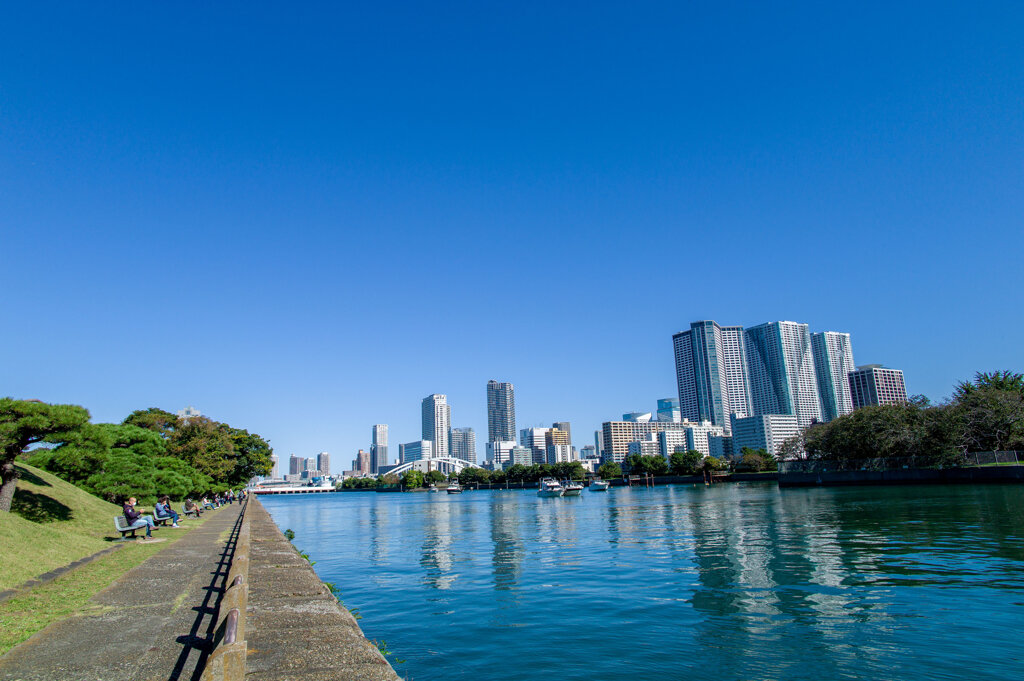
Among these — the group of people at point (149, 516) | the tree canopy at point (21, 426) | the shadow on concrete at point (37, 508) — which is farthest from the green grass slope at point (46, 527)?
the tree canopy at point (21, 426)

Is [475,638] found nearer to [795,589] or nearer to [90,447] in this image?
[795,589]

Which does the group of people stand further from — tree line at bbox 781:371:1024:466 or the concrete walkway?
tree line at bbox 781:371:1024:466

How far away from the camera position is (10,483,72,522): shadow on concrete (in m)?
25.2

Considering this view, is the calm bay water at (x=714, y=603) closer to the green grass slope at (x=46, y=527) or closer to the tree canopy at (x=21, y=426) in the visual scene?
the green grass slope at (x=46, y=527)

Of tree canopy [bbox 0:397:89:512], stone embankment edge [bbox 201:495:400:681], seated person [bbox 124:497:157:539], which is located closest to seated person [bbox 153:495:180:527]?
seated person [bbox 124:497:157:539]

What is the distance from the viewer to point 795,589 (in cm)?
1950

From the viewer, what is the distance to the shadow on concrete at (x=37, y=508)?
25.2 metres

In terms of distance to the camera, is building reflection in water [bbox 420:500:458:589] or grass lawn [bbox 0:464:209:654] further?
building reflection in water [bbox 420:500:458:589]

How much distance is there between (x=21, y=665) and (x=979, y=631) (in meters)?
19.3

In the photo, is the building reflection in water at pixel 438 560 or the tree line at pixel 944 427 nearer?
the building reflection in water at pixel 438 560

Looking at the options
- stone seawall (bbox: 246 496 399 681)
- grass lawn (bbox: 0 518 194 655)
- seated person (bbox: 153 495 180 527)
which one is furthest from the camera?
seated person (bbox: 153 495 180 527)

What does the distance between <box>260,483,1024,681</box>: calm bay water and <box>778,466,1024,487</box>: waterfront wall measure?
46.2 metres

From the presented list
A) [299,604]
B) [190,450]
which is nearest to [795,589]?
[299,604]

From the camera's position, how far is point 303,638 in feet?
28.4
